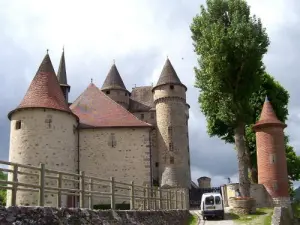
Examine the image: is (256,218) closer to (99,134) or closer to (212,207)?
(212,207)

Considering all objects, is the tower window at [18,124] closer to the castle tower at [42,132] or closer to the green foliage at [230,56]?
the castle tower at [42,132]

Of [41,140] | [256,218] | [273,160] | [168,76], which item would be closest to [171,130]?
[168,76]

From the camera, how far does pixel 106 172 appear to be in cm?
3347

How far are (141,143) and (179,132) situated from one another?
433 inches

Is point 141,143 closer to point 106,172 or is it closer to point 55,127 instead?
point 106,172

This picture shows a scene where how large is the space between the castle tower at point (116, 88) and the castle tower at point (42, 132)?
776 inches

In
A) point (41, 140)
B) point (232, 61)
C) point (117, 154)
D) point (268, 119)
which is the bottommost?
point (117, 154)

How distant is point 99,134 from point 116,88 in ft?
56.7

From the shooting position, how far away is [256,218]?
76.8ft

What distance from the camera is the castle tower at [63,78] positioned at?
4812 cm

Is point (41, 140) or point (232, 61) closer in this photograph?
point (232, 61)

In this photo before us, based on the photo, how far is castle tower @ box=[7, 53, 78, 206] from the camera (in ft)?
93.1

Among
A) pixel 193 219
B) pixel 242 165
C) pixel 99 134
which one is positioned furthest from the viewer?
pixel 99 134

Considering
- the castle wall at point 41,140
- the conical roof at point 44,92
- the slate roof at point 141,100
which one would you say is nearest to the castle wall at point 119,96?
the slate roof at point 141,100
